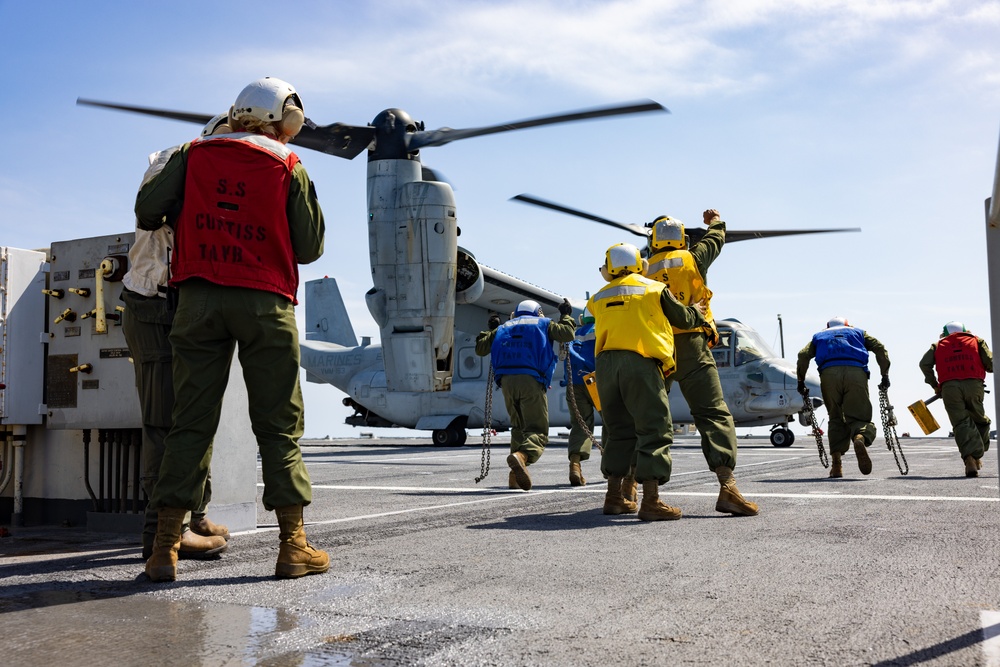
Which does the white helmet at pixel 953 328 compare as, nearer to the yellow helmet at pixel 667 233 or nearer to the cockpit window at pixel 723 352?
the yellow helmet at pixel 667 233

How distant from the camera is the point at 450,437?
23438 millimetres

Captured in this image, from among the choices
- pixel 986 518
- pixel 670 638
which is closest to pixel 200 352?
pixel 670 638

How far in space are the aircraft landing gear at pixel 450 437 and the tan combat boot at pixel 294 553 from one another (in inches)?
778

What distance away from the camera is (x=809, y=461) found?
12484 mm

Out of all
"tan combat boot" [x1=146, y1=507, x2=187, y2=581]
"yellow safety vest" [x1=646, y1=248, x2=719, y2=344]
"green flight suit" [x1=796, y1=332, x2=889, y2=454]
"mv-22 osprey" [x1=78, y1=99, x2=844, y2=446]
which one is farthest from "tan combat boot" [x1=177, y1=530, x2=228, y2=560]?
"mv-22 osprey" [x1=78, y1=99, x2=844, y2=446]

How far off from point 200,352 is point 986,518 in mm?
4447

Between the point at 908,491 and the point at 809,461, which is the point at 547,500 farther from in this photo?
the point at 809,461

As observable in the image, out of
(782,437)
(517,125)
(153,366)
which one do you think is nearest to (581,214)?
(517,125)

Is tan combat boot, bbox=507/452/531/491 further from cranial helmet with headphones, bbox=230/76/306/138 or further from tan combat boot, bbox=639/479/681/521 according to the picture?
cranial helmet with headphones, bbox=230/76/306/138

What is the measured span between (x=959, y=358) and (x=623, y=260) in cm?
687

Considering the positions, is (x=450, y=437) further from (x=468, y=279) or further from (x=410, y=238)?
(x=410, y=238)

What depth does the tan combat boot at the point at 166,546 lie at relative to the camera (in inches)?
139

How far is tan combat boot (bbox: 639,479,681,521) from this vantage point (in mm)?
5492

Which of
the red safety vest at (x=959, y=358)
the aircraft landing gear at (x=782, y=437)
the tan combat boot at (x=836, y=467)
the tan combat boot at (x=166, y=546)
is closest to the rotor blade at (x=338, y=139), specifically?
the tan combat boot at (x=836, y=467)
